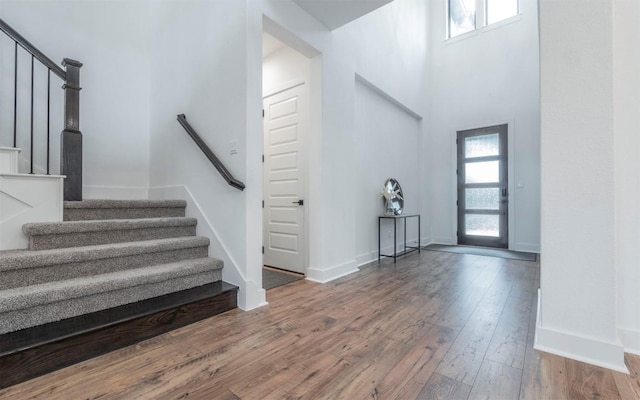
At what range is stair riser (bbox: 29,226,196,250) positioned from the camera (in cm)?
204

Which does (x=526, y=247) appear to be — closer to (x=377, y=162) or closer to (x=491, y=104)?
(x=491, y=104)

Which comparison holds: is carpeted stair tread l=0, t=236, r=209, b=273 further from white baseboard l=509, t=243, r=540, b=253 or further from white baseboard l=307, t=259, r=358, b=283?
white baseboard l=509, t=243, r=540, b=253

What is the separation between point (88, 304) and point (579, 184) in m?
3.04

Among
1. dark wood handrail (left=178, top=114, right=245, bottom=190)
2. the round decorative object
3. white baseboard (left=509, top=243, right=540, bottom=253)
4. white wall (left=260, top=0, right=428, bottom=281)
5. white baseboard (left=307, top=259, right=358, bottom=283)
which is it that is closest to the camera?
dark wood handrail (left=178, top=114, right=245, bottom=190)

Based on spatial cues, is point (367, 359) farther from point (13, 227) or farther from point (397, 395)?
point (13, 227)

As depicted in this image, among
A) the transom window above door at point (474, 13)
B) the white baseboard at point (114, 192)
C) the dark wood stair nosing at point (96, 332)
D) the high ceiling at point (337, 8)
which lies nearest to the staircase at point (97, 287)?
the dark wood stair nosing at point (96, 332)

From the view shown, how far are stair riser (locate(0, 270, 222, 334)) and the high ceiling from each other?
109 inches

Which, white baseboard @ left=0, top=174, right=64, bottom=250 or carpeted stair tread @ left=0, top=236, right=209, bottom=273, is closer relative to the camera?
carpeted stair tread @ left=0, top=236, right=209, bottom=273

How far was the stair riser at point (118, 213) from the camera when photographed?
95.7 inches

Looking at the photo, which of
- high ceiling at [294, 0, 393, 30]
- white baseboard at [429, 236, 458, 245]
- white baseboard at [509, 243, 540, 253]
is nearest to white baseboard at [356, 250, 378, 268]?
white baseboard at [429, 236, 458, 245]

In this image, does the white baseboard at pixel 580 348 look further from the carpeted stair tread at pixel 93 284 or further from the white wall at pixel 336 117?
the carpeted stair tread at pixel 93 284

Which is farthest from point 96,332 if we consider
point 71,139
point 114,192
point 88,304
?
point 114,192

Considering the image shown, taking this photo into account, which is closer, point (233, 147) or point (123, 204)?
point (233, 147)

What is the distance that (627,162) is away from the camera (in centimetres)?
173
